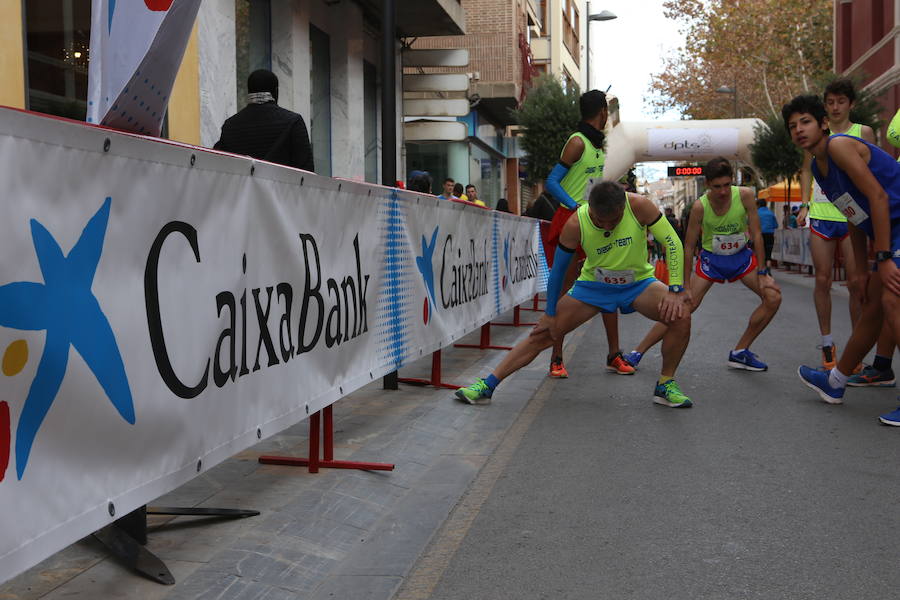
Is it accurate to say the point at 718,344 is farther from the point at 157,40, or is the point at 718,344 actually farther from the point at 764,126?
the point at 764,126

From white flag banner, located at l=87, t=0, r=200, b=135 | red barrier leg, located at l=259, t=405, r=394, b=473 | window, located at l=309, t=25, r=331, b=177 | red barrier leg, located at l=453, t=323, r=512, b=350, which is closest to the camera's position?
white flag banner, located at l=87, t=0, r=200, b=135

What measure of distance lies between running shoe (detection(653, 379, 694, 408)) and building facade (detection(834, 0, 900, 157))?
69.1 ft

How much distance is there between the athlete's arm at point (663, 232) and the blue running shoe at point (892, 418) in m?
1.47

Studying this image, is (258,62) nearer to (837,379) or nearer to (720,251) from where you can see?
(720,251)

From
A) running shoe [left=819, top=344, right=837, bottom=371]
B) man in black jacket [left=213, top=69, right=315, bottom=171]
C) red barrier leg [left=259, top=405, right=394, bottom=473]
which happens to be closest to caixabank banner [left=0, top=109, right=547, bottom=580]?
red barrier leg [left=259, top=405, right=394, bottom=473]

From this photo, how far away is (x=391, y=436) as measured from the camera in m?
6.48

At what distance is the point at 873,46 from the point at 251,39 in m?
21.8

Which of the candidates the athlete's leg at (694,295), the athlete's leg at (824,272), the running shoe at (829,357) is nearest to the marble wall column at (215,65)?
the athlete's leg at (694,295)

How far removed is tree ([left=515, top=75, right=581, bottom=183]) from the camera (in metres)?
32.0

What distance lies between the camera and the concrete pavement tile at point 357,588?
384 cm

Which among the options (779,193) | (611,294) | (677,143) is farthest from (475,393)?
(779,193)

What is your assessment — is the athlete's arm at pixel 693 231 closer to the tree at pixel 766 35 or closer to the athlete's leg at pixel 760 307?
the athlete's leg at pixel 760 307

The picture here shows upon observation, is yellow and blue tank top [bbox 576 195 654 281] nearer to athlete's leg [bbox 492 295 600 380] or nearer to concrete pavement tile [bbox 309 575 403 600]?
athlete's leg [bbox 492 295 600 380]

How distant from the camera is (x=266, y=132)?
7.05 metres
